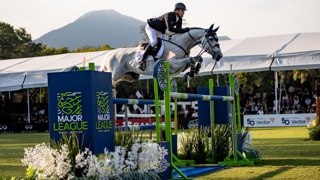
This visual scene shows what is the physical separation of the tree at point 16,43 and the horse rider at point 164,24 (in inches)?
1918

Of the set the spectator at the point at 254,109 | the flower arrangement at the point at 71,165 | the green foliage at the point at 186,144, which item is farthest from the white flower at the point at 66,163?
the spectator at the point at 254,109

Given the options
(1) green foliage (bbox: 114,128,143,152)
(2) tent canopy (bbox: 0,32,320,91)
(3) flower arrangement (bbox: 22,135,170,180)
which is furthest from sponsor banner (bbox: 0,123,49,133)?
(3) flower arrangement (bbox: 22,135,170,180)

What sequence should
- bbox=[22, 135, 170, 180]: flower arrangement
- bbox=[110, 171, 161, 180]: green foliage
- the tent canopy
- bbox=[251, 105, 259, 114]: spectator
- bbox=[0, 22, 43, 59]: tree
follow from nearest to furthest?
bbox=[22, 135, 170, 180]: flower arrangement → bbox=[110, 171, 161, 180]: green foliage → the tent canopy → bbox=[251, 105, 259, 114]: spectator → bbox=[0, 22, 43, 59]: tree

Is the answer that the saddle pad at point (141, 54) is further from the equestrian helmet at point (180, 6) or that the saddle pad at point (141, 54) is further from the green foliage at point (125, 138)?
the green foliage at point (125, 138)

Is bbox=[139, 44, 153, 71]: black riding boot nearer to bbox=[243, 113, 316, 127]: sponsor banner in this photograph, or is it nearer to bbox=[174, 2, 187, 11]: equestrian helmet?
bbox=[174, 2, 187, 11]: equestrian helmet

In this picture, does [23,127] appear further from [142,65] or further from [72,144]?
[72,144]

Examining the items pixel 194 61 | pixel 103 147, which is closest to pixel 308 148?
pixel 194 61

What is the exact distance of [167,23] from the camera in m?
9.77

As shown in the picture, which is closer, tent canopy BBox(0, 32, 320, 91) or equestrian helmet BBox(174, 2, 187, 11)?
equestrian helmet BBox(174, 2, 187, 11)

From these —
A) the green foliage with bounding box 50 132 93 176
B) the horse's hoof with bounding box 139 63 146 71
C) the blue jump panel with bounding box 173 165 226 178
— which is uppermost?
Answer: the horse's hoof with bounding box 139 63 146 71

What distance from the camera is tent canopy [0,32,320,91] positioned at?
21984 mm

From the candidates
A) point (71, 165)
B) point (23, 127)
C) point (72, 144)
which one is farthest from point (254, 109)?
point (71, 165)

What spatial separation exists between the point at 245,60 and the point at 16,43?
135 ft

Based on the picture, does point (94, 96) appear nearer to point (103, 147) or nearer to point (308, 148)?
point (103, 147)
